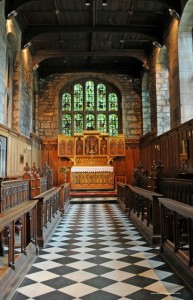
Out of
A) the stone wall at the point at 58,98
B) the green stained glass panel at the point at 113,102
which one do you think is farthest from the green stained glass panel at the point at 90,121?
the stone wall at the point at 58,98

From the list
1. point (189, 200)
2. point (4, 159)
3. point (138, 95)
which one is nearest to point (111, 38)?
point (138, 95)

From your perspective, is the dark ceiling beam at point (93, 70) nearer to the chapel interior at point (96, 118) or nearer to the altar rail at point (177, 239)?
the chapel interior at point (96, 118)

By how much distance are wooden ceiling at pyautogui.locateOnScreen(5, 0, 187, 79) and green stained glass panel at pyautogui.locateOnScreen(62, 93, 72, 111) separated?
7.64 ft

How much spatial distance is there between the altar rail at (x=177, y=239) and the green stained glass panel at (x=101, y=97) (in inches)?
510

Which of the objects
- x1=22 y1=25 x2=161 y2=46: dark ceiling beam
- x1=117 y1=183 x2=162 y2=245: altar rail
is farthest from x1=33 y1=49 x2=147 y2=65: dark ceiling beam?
x1=117 y1=183 x2=162 y2=245: altar rail

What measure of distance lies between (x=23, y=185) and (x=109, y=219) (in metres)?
2.47

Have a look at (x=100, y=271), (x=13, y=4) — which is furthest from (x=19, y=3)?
(x=100, y=271)

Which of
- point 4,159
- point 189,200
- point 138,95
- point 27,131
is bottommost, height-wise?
point 189,200

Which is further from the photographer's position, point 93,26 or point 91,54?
point 91,54

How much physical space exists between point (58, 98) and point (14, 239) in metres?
14.5

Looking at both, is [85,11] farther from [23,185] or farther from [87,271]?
[87,271]

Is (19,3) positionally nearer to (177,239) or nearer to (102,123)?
(102,123)

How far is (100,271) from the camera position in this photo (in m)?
3.66

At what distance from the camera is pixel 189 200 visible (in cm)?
465
